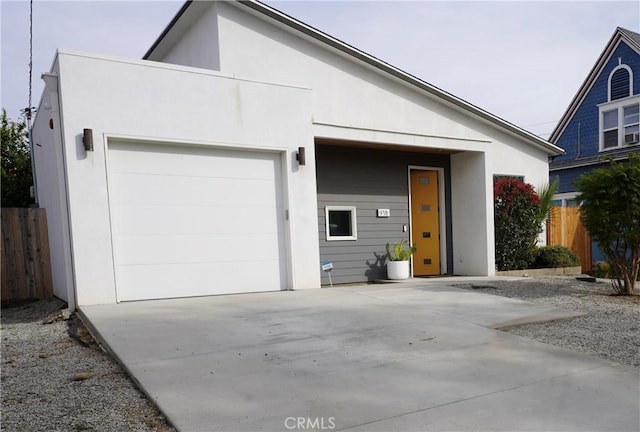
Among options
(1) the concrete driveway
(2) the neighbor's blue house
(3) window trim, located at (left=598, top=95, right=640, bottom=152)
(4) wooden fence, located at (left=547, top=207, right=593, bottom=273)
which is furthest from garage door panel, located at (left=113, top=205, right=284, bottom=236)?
(3) window trim, located at (left=598, top=95, right=640, bottom=152)

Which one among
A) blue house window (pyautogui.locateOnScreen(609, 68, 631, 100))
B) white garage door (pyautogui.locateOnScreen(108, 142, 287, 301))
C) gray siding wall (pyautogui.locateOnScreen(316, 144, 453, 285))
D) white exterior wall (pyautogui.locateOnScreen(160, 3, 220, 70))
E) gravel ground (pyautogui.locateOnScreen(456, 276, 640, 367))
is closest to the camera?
gravel ground (pyautogui.locateOnScreen(456, 276, 640, 367))

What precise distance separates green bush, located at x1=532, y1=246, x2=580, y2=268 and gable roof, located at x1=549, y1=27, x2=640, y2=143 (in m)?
9.37

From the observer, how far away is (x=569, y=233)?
42.3 feet

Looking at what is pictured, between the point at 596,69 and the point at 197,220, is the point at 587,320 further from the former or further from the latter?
the point at 596,69

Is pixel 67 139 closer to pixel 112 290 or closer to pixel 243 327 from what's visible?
pixel 112 290

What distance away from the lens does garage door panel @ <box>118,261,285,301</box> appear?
20.1 feet

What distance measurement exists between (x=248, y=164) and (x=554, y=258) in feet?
26.6

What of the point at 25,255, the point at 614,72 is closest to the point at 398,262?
the point at 25,255

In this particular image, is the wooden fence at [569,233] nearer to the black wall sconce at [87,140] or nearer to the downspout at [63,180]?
the black wall sconce at [87,140]

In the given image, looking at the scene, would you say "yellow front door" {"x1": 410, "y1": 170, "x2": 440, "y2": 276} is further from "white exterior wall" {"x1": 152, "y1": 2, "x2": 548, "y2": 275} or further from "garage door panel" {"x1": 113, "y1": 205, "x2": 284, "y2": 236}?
"garage door panel" {"x1": 113, "y1": 205, "x2": 284, "y2": 236}

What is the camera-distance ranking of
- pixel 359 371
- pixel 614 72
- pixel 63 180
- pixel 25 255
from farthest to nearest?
pixel 614 72 → pixel 25 255 → pixel 63 180 → pixel 359 371

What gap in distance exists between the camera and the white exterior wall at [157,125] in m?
5.65

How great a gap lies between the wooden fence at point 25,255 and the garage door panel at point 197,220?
2.89 m

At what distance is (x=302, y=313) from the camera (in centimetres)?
539
